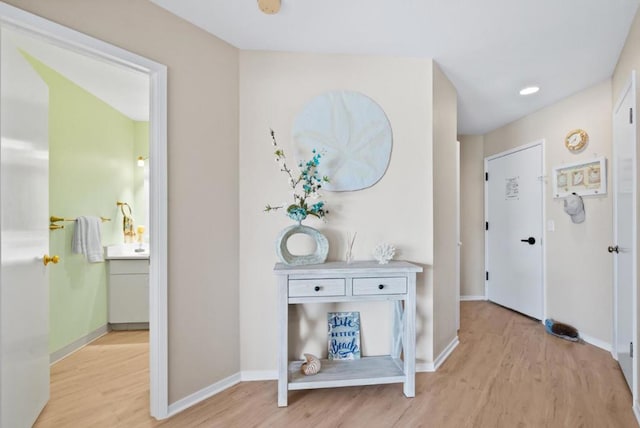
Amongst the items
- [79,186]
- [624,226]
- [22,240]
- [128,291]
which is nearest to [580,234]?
[624,226]

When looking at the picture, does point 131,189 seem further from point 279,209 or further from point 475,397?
point 475,397

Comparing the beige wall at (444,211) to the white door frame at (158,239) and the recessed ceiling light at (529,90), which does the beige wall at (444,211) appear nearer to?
the recessed ceiling light at (529,90)

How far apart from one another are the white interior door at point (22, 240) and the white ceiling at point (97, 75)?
57cm

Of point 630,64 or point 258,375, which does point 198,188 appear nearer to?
point 258,375

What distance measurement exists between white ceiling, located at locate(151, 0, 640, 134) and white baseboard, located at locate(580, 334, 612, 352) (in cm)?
231

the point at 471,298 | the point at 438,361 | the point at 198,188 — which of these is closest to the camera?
the point at 198,188

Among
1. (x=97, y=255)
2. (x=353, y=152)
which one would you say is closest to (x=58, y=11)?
(x=353, y=152)

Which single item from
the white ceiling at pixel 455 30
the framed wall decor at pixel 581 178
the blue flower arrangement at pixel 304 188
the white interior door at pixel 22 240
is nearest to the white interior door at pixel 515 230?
the framed wall decor at pixel 581 178

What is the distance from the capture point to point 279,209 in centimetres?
217

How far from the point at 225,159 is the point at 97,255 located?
1746 mm

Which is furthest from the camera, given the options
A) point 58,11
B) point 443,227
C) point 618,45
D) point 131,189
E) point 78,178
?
point 131,189

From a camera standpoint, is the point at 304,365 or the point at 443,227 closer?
the point at 304,365

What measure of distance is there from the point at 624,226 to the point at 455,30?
1.88 m

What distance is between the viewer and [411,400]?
75.8 inches
